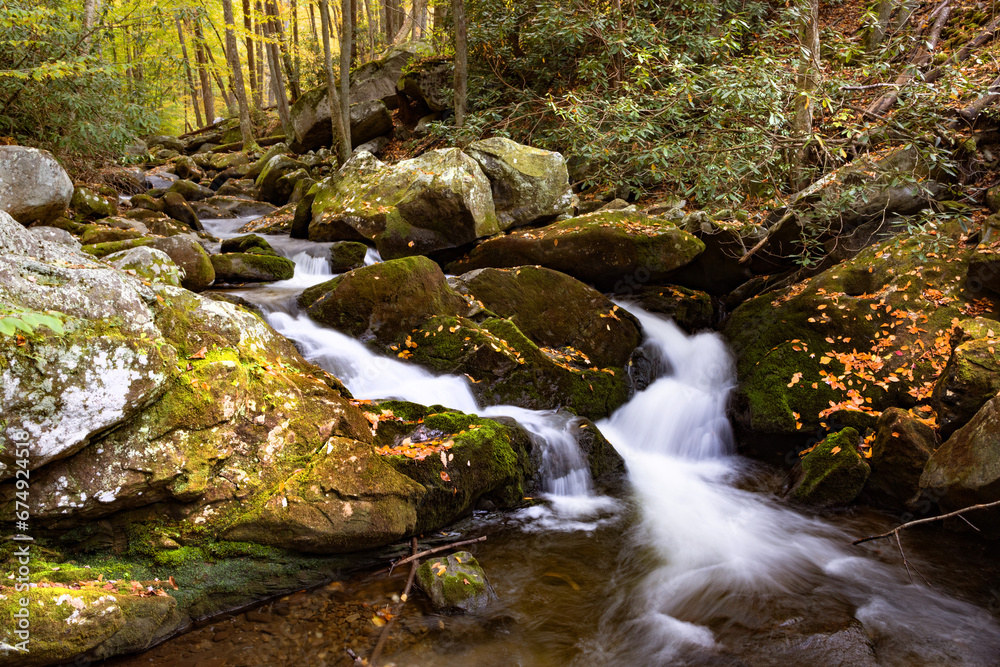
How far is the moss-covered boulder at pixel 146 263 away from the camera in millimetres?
5578

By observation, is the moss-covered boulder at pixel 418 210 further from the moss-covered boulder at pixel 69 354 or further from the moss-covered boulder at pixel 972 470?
the moss-covered boulder at pixel 972 470

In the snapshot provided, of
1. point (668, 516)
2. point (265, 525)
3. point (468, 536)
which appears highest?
point (265, 525)

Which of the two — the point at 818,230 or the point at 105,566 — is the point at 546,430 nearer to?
the point at 105,566

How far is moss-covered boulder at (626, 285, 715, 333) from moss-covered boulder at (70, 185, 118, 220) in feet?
31.5

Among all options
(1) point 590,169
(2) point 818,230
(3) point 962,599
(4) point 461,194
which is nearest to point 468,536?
(3) point 962,599

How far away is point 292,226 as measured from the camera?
11.5 metres

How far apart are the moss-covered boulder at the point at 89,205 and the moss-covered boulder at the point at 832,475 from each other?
11.8 meters

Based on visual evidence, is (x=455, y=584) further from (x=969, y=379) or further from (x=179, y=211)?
(x=179, y=211)

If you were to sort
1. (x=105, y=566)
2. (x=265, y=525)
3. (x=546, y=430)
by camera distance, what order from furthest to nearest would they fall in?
(x=546, y=430), (x=265, y=525), (x=105, y=566)

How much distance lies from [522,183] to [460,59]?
12.8 ft

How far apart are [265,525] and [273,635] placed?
696 mm

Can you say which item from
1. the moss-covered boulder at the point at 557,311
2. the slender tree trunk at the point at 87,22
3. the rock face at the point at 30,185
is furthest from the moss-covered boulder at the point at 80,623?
the slender tree trunk at the point at 87,22

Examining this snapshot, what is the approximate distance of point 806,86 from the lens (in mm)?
8781

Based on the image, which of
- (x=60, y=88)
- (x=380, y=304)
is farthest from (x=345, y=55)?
(x=380, y=304)
